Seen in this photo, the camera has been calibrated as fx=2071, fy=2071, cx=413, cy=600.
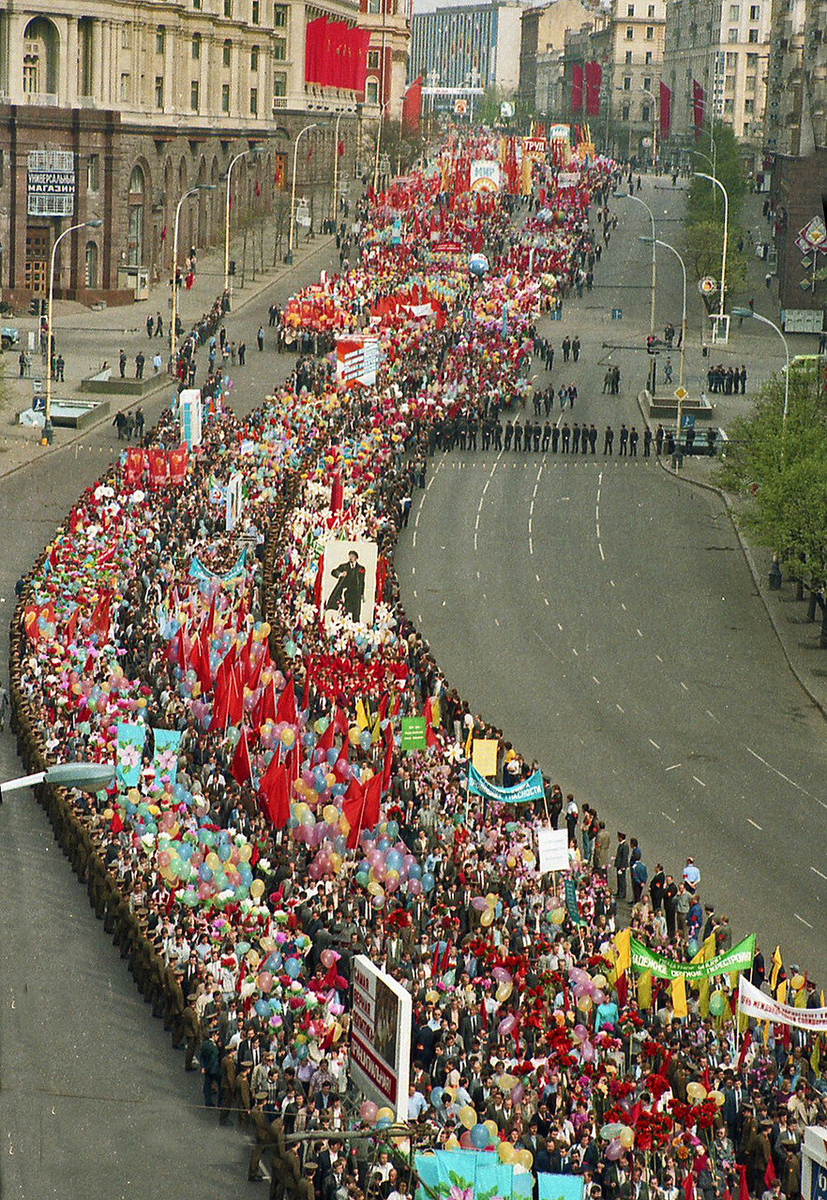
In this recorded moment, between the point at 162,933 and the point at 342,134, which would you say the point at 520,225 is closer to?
the point at 342,134

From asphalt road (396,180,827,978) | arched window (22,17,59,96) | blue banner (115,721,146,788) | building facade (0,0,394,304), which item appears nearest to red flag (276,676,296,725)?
blue banner (115,721,146,788)

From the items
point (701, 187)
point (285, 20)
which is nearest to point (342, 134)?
point (285, 20)

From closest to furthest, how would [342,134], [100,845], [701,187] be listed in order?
[100,845] → [701,187] → [342,134]

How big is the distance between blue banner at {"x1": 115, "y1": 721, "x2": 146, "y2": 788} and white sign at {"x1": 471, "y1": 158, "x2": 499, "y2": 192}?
79.4 meters

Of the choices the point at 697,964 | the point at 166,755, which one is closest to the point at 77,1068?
the point at 166,755

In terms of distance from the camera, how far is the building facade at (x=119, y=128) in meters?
86.8

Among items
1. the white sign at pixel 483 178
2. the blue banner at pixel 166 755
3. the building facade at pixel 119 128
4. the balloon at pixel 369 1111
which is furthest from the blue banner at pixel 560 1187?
the white sign at pixel 483 178

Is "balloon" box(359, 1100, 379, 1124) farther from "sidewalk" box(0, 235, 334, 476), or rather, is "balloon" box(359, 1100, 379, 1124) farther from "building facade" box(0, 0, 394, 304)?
"building facade" box(0, 0, 394, 304)

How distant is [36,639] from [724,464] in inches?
1045

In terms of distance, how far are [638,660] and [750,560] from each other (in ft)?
34.1

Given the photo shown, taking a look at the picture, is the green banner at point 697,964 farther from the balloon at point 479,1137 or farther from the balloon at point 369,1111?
the balloon at point 479,1137

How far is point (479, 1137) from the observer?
19453 millimetres

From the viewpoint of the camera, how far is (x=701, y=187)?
113312 mm

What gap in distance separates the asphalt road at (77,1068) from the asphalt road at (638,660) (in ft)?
30.2
